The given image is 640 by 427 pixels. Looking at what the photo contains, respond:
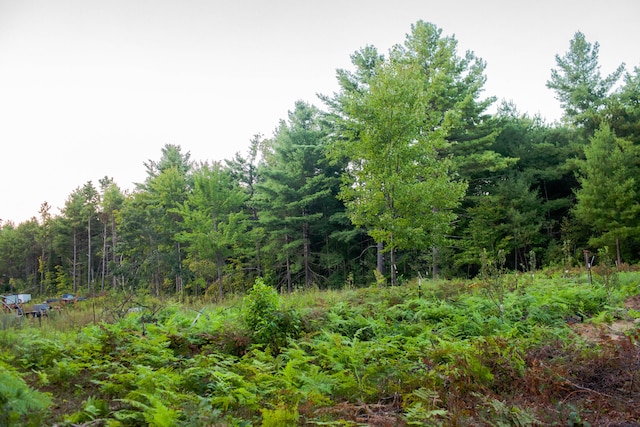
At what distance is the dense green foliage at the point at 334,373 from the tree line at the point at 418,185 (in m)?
7.49

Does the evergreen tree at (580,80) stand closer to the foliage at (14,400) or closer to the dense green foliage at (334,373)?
the dense green foliage at (334,373)

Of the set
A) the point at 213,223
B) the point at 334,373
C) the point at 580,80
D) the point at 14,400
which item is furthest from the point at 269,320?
the point at 580,80

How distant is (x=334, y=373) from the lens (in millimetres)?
4078

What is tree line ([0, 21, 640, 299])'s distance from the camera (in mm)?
13945

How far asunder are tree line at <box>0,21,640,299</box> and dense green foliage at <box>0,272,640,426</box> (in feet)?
24.6

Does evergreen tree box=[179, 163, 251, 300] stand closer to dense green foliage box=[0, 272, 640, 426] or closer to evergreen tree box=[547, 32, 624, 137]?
dense green foliage box=[0, 272, 640, 426]

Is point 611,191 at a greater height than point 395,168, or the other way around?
point 395,168

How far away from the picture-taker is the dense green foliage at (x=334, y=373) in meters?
2.60

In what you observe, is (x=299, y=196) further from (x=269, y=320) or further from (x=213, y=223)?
(x=269, y=320)

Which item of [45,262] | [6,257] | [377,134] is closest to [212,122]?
[377,134]

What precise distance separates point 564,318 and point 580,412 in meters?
4.70

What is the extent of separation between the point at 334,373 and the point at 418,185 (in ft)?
33.0

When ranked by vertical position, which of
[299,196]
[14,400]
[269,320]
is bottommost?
[269,320]

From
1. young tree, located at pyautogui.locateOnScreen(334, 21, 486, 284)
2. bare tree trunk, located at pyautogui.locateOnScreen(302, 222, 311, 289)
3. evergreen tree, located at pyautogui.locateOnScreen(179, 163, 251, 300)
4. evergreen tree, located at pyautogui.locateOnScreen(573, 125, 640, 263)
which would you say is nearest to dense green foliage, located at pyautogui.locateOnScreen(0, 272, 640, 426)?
young tree, located at pyautogui.locateOnScreen(334, 21, 486, 284)
